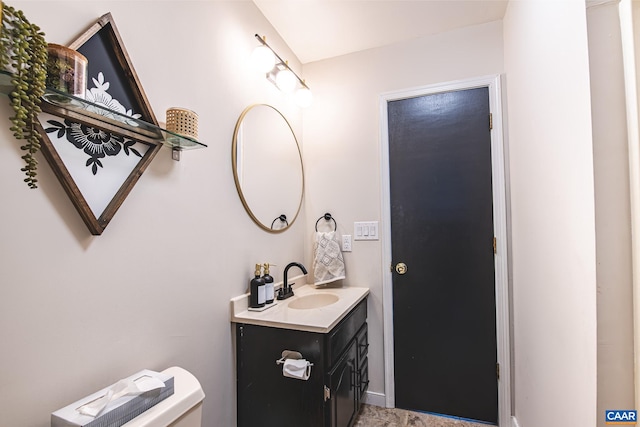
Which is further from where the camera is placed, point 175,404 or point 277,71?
point 277,71

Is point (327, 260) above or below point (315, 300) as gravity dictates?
above

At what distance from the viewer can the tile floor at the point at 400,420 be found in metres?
1.86

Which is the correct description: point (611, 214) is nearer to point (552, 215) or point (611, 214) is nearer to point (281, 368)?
point (552, 215)

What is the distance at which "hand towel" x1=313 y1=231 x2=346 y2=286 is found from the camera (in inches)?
82.0

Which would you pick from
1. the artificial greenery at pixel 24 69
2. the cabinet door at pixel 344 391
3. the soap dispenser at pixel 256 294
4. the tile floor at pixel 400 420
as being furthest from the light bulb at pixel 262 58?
the tile floor at pixel 400 420

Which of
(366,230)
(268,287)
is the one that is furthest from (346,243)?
(268,287)

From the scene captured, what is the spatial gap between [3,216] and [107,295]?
1.13 ft

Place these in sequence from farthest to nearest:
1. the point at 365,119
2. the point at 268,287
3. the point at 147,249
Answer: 1. the point at 365,119
2. the point at 268,287
3. the point at 147,249

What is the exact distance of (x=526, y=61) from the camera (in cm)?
144

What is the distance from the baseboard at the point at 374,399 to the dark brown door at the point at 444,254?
0.35 feet

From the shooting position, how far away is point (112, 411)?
2.48 feet

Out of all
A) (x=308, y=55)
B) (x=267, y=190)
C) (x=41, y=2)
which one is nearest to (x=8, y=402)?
(x=41, y=2)

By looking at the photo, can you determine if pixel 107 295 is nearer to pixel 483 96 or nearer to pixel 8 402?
pixel 8 402

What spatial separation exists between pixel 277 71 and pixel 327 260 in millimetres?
1341
